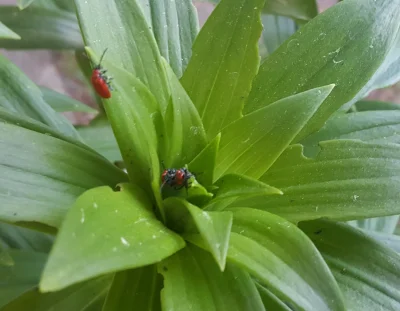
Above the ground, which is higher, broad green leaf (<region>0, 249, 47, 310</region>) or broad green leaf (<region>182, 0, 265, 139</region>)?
broad green leaf (<region>182, 0, 265, 139</region>)

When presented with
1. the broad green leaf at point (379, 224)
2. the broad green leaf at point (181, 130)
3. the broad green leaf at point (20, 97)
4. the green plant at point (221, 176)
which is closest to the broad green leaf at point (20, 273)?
the green plant at point (221, 176)

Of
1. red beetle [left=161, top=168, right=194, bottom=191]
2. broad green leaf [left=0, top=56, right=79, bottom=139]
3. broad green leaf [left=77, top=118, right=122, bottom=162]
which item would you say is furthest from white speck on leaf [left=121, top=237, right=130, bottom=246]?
broad green leaf [left=77, top=118, right=122, bottom=162]

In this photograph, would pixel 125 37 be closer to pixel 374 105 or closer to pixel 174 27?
pixel 174 27

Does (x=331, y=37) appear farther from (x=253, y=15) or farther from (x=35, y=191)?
(x=35, y=191)

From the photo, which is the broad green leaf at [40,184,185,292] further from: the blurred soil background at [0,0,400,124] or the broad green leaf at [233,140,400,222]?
the blurred soil background at [0,0,400,124]

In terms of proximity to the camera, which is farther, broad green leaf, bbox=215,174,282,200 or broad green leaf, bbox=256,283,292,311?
broad green leaf, bbox=256,283,292,311

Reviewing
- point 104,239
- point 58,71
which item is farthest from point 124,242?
point 58,71

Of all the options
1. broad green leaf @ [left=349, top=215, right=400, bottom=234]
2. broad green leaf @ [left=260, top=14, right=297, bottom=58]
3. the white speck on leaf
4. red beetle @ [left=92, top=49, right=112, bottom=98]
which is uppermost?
red beetle @ [left=92, top=49, right=112, bottom=98]
